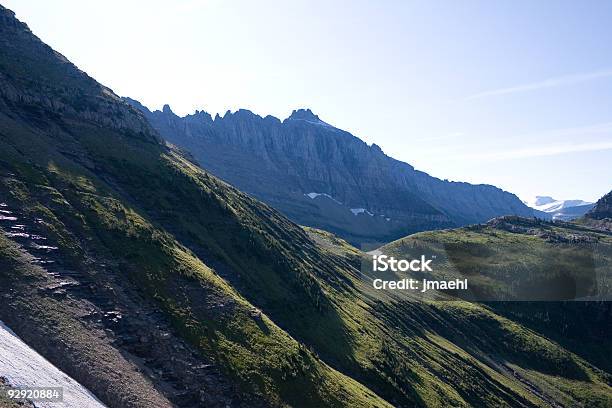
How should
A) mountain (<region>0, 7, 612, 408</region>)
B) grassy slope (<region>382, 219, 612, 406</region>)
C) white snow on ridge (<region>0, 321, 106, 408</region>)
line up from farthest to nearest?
grassy slope (<region>382, 219, 612, 406</region>), mountain (<region>0, 7, 612, 408</region>), white snow on ridge (<region>0, 321, 106, 408</region>)

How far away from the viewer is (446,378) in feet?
334

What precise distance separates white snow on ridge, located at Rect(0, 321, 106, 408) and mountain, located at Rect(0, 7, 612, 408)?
2.99ft

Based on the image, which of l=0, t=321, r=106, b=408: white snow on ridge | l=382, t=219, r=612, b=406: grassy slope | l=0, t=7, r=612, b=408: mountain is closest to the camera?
l=0, t=321, r=106, b=408: white snow on ridge

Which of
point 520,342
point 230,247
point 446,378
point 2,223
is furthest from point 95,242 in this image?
point 520,342

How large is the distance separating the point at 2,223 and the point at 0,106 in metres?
57.7

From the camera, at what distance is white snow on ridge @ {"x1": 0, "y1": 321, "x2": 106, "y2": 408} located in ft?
120

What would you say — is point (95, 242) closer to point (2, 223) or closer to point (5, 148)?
point (2, 223)

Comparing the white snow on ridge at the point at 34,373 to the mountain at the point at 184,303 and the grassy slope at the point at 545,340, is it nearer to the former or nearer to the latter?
the mountain at the point at 184,303

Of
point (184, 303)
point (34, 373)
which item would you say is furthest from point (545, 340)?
point (34, 373)

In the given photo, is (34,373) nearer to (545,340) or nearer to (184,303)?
(184,303)

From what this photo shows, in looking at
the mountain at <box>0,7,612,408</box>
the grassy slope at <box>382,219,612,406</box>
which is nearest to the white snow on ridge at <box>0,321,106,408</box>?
the mountain at <box>0,7,612,408</box>

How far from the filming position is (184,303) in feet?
208

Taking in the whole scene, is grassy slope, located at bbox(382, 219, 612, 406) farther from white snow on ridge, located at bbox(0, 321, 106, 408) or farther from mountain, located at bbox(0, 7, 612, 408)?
white snow on ridge, located at bbox(0, 321, 106, 408)

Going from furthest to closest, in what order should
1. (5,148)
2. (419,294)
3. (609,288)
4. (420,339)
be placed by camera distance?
1. (609,288)
2. (419,294)
3. (420,339)
4. (5,148)
